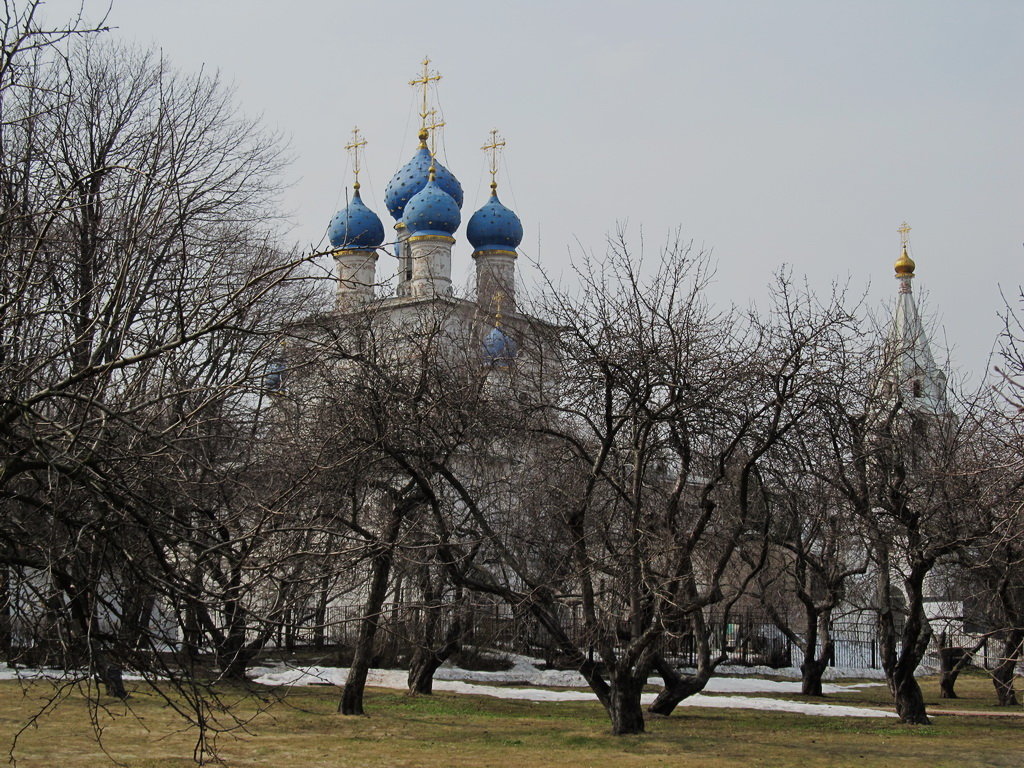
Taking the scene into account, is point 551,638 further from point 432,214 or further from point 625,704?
point 432,214

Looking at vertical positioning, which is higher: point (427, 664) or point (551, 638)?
point (551, 638)

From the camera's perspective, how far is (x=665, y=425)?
1373 centimetres

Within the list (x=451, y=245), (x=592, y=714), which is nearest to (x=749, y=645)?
(x=592, y=714)

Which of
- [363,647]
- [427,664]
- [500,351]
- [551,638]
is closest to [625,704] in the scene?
[363,647]

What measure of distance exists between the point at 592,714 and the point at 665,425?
184 inches

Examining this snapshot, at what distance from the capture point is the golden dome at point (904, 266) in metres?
40.4

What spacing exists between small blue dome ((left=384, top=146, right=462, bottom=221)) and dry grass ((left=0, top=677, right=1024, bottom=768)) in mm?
25291

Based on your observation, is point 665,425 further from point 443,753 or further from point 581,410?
point 443,753

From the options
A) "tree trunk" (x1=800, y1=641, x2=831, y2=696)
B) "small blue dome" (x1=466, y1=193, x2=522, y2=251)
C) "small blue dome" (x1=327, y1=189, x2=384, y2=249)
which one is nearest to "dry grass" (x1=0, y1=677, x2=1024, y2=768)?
"tree trunk" (x1=800, y1=641, x2=831, y2=696)

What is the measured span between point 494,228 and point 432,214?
2.25 metres

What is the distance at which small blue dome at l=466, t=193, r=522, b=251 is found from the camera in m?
38.9

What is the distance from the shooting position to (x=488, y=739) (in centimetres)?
1301

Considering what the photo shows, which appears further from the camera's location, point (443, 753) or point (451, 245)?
point (451, 245)

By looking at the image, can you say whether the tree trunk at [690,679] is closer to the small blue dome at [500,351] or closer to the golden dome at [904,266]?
the small blue dome at [500,351]
